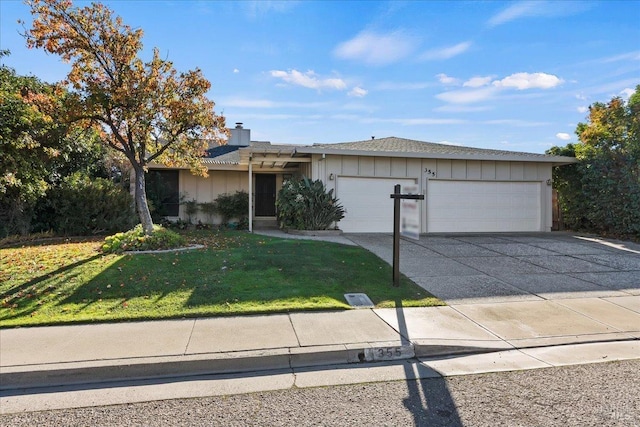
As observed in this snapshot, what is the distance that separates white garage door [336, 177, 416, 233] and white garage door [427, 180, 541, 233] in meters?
1.44

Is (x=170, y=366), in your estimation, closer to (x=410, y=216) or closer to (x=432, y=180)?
(x=410, y=216)

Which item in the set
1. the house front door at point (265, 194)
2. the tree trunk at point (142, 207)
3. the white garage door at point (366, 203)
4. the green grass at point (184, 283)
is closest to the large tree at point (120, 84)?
the tree trunk at point (142, 207)

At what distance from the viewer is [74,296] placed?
603 centimetres

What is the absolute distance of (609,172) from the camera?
42.9 ft

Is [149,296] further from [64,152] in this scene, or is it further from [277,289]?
[64,152]

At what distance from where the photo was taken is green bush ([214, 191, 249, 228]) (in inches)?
637

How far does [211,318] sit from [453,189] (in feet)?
37.9

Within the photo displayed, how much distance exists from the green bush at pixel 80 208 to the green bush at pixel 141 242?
364 cm

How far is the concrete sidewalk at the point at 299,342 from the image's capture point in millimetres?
3912

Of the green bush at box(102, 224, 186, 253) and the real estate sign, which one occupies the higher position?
the real estate sign

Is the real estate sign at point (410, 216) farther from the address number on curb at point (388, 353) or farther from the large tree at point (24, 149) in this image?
the large tree at point (24, 149)

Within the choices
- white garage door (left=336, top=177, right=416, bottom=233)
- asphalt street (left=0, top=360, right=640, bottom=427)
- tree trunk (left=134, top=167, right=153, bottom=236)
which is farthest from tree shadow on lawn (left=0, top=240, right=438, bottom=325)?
white garage door (left=336, top=177, right=416, bottom=233)

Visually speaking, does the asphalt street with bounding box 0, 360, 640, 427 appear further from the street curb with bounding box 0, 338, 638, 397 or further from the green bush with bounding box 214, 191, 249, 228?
the green bush with bounding box 214, 191, 249, 228

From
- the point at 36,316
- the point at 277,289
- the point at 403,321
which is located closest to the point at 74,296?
the point at 36,316
